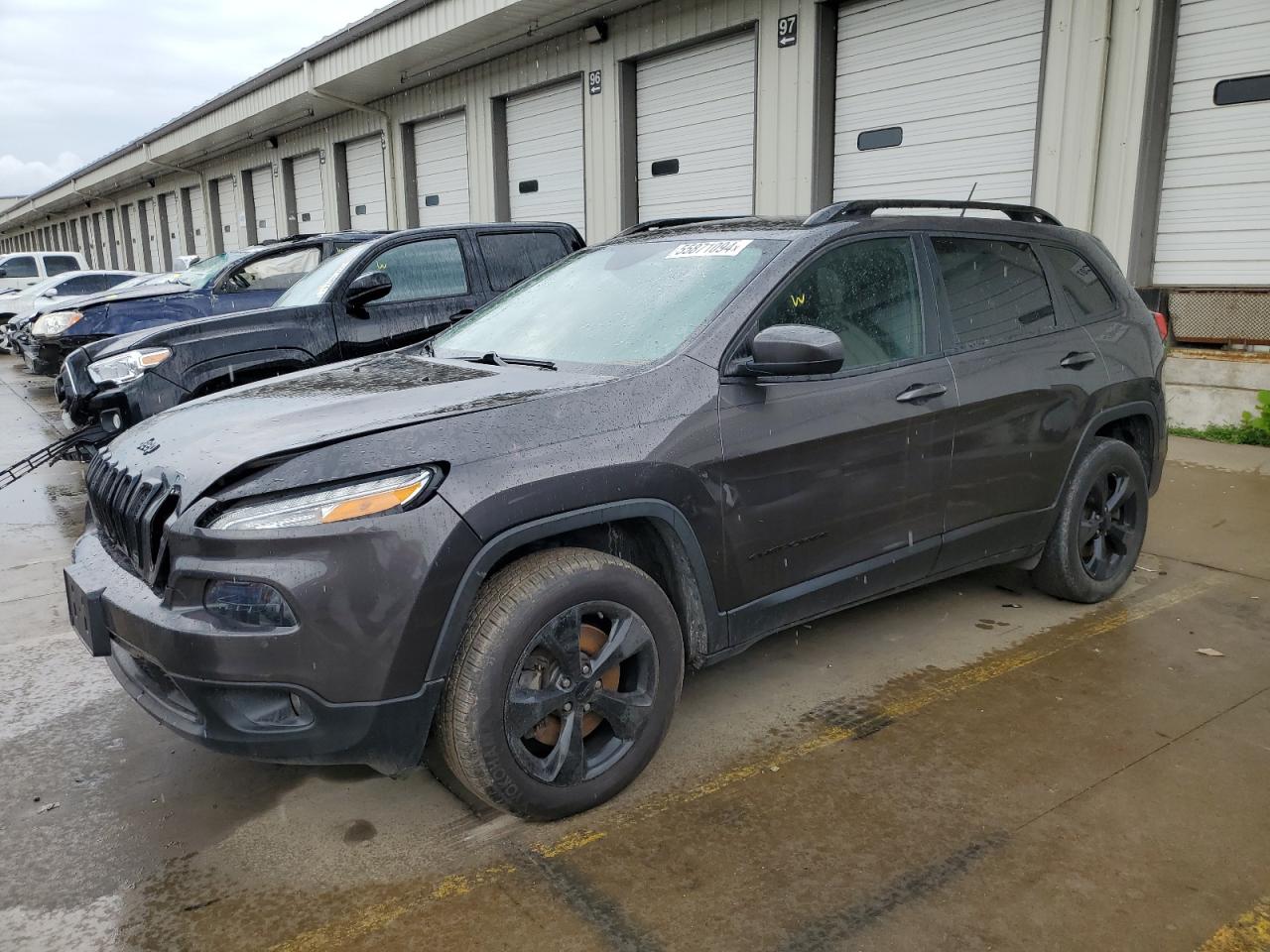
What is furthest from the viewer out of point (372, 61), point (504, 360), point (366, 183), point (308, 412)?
point (366, 183)

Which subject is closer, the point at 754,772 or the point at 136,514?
the point at 136,514

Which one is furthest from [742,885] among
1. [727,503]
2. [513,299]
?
[513,299]

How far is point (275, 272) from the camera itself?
8.80 metres

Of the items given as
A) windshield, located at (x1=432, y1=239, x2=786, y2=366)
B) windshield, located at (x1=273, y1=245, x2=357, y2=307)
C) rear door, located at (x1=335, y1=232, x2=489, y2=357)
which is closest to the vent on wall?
rear door, located at (x1=335, y1=232, x2=489, y2=357)

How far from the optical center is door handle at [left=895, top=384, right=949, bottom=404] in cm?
355

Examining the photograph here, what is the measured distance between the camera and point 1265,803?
115 inches

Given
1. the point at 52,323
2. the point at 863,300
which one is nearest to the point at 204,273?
the point at 52,323

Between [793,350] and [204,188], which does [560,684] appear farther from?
[204,188]

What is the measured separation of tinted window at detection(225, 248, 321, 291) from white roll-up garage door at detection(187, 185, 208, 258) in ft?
78.9

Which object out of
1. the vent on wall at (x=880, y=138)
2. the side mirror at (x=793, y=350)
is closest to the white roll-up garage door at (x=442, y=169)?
the vent on wall at (x=880, y=138)

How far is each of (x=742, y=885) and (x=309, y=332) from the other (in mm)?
4998

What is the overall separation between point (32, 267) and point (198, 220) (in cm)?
894

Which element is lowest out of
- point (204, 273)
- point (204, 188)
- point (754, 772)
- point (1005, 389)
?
point (754, 772)

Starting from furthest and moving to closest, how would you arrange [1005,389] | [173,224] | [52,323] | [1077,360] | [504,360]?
1. [173,224]
2. [52,323]
3. [1077,360]
4. [1005,389]
5. [504,360]
